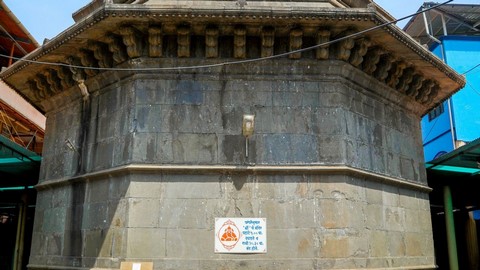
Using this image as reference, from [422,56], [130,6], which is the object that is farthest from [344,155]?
[130,6]

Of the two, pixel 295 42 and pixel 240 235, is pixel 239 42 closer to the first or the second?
pixel 295 42

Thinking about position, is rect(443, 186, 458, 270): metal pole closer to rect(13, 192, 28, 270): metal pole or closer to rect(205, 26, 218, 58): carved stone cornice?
rect(205, 26, 218, 58): carved stone cornice

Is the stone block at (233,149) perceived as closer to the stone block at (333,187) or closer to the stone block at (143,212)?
the stone block at (333,187)

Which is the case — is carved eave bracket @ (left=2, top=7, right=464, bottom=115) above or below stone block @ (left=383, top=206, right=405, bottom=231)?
above

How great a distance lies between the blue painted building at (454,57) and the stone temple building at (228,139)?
1275 cm

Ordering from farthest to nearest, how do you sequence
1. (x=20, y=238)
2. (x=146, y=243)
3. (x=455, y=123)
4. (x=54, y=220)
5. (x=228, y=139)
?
(x=455, y=123) → (x=20, y=238) → (x=54, y=220) → (x=228, y=139) → (x=146, y=243)

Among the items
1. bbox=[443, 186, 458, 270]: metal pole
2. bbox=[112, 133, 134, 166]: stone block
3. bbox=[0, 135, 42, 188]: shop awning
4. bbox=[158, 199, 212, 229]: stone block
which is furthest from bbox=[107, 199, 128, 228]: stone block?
bbox=[443, 186, 458, 270]: metal pole

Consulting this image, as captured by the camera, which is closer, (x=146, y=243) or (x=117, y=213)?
(x=146, y=243)

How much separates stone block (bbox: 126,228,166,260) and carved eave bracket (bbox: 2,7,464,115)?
2.93m

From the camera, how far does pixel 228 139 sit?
7430 millimetres

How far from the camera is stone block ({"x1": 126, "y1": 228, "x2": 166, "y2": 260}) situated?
273 inches

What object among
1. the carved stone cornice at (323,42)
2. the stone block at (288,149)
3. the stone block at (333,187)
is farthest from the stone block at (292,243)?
the carved stone cornice at (323,42)

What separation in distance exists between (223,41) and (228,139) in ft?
5.64

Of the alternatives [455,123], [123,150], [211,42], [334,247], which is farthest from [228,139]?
[455,123]
